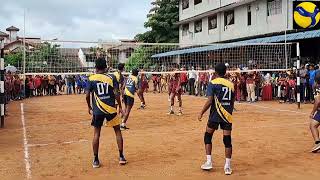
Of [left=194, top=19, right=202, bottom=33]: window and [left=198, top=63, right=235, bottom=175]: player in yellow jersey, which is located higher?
[left=194, top=19, right=202, bottom=33]: window

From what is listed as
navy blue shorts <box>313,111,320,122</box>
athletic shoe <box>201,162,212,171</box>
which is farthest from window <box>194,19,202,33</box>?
athletic shoe <box>201,162,212,171</box>

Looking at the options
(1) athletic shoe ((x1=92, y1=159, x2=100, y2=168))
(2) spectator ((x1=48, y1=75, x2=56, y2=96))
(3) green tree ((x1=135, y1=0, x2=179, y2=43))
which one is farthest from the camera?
(3) green tree ((x1=135, y1=0, x2=179, y2=43))

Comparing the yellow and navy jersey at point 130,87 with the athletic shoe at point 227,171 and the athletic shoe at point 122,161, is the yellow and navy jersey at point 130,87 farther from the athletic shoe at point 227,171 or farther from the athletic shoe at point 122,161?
the athletic shoe at point 227,171

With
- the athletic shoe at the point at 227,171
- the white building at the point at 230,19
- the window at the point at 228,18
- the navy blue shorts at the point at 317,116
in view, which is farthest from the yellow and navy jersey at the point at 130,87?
the window at the point at 228,18

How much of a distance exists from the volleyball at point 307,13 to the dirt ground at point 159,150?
523cm

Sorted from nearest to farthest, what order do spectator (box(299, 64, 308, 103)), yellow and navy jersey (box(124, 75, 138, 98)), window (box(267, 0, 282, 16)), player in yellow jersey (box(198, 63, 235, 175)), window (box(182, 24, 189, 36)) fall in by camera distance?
player in yellow jersey (box(198, 63, 235, 175))
yellow and navy jersey (box(124, 75, 138, 98))
spectator (box(299, 64, 308, 103))
window (box(267, 0, 282, 16))
window (box(182, 24, 189, 36))

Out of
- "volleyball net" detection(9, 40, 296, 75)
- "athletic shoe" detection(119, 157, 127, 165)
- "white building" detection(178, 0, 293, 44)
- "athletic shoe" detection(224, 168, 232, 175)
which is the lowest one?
"athletic shoe" detection(224, 168, 232, 175)

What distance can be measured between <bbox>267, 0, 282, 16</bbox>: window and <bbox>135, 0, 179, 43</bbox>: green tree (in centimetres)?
1592

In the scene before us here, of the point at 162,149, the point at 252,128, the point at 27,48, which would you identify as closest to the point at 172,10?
the point at 27,48

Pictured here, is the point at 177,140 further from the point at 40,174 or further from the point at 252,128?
the point at 40,174

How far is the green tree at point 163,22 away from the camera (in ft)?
142

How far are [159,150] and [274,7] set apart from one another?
21.1m

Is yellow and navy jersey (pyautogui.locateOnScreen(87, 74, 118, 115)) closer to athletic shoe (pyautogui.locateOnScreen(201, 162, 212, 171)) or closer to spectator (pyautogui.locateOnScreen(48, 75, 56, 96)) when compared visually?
athletic shoe (pyautogui.locateOnScreen(201, 162, 212, 171))

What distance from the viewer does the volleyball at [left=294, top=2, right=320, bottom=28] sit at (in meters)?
16.9
